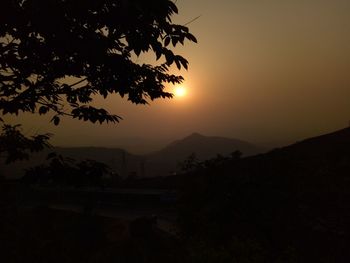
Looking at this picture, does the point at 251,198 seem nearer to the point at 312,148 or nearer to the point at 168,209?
the point at 168,209

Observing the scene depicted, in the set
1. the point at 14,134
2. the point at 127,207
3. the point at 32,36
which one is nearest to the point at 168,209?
the point at 127,207

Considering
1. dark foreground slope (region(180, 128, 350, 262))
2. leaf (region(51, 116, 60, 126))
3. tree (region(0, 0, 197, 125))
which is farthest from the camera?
dark foreground slope (region(180, 128, 350, 262))

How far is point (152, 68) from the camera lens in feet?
24.5

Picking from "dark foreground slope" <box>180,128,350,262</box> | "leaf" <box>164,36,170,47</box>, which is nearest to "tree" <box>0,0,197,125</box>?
"leaf" <box>164,36,170,47</box>

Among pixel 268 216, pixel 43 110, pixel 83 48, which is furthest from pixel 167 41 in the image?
pixel 268 216

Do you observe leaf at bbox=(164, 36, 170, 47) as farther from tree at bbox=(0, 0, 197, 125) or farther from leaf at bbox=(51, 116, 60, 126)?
leaf at bbox=(51, 116, 60, 126)

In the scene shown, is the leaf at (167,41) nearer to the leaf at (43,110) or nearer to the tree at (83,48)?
the tree at (83,48)

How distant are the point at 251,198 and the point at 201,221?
239 cm

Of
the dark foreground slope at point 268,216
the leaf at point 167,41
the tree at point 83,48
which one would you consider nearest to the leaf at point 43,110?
the tree at point 83,48

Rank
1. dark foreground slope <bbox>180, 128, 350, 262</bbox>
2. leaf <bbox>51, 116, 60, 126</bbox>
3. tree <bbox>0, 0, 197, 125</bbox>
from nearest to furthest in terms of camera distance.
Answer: tree <bbox>0, 0, 197, 125</bbox> → leaf <bbox>51, 116, 60, 126</bbox> → dark foreground slope <bbox>180, 128, 350, 262</bbox>

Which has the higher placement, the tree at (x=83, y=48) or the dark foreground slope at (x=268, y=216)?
the tree at (x=83, y=48)

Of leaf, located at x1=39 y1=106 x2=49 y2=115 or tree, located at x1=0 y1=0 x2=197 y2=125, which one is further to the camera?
leaf, located at x1=39 y1=106 x2=49 y2=115

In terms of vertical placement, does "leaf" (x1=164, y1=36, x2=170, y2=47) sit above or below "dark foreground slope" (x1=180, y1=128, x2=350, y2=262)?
above

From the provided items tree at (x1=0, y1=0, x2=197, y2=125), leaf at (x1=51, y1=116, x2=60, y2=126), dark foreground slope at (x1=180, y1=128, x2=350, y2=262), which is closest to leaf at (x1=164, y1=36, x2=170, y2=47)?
tree at (x1=0, y1=0, x2=197, y2=125)
